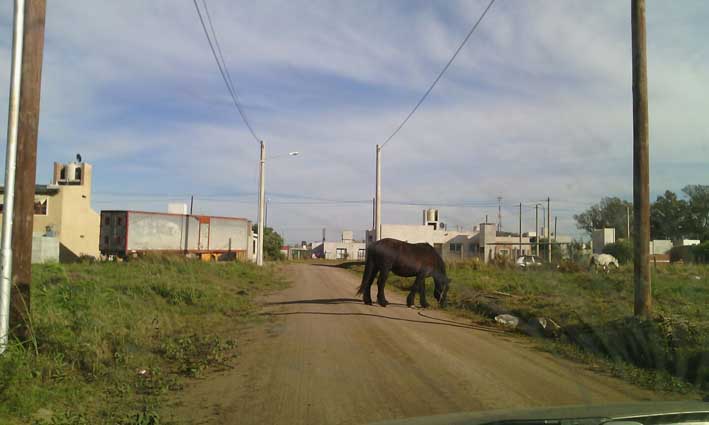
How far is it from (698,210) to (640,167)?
60.6 meters

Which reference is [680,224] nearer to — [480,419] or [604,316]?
[604,316]

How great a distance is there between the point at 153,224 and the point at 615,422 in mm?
33109

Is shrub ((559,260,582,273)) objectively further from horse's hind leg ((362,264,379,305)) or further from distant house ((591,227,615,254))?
distant house ((591,227,615,254))

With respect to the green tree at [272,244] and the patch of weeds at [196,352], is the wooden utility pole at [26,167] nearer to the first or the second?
the patch of weeds at [196,352]

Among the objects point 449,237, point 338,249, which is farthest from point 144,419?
point 338,249

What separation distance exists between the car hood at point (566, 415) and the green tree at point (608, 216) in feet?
178

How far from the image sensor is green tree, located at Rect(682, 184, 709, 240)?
57.7 metres

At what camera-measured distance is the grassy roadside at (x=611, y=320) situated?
7.80 meters

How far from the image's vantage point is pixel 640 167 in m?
10.3

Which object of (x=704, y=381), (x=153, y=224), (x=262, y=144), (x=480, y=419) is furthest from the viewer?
(x=262, y=144)

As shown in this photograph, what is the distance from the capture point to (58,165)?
4519cm

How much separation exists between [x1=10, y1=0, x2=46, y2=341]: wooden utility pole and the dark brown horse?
9050mm

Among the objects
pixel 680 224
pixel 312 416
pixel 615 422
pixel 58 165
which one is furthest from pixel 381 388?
pixel 680 224

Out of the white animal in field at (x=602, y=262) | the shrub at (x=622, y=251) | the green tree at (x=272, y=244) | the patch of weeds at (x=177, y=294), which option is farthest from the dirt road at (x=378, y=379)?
the green tree at (x=272, y=244)
